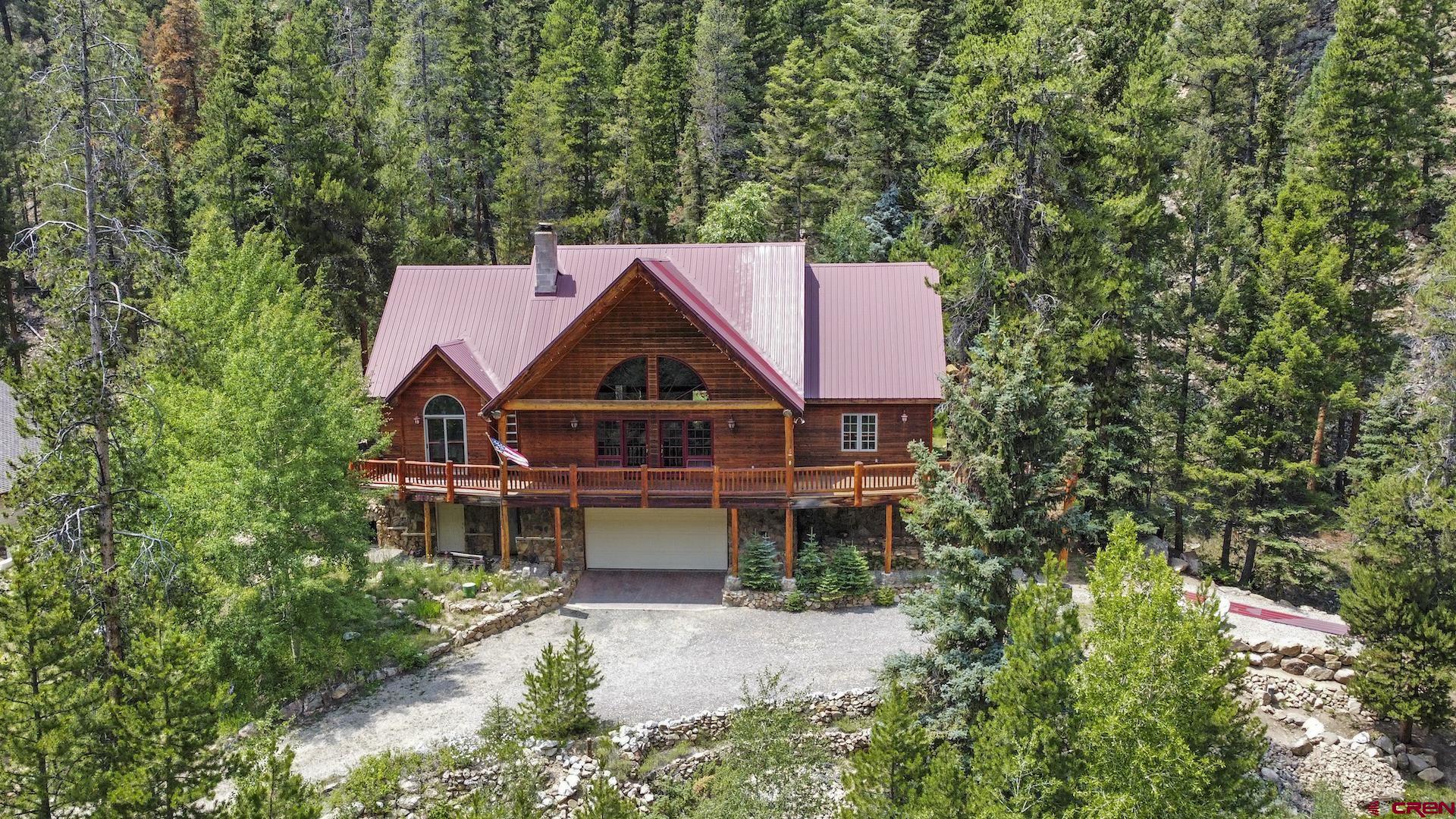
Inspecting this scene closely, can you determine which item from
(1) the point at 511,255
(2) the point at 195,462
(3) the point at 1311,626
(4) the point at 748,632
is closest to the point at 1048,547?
(4) the point at 748,632

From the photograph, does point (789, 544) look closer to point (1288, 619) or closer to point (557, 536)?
point (557, 536)

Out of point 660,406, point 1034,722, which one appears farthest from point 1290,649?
point 660,406

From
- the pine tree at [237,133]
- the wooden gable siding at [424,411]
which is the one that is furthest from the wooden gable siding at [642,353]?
the pine tree at [237,133]

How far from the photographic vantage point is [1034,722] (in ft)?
42.2

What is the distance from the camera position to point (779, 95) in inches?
1770

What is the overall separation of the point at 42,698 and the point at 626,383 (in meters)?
14.8

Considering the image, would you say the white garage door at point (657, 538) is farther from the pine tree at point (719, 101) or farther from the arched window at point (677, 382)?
the pine tree at point (719, 101)

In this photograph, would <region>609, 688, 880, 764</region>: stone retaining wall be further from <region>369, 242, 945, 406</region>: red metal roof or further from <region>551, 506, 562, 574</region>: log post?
<region>369, 242, 945, 406</region>: red metal roof

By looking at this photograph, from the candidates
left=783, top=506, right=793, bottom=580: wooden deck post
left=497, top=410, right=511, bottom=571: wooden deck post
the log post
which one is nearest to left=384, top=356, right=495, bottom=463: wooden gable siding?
left=497, top=410, right=511, bottom=571: wooden deck post

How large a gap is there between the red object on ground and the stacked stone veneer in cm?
1592

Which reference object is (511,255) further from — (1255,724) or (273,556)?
(1255,724)

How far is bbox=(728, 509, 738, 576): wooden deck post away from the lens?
24047 mm

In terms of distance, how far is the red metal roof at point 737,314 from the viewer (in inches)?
974

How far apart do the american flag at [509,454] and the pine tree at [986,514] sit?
10695 mm
